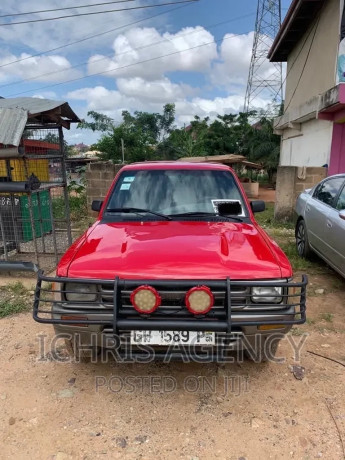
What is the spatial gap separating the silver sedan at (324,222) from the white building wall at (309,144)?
5.22 metres

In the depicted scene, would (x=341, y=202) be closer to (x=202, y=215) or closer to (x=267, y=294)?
(x=202, y=215)

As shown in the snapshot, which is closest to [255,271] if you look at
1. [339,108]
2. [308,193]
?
[308,193]

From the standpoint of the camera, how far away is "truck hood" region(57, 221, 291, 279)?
224 cm

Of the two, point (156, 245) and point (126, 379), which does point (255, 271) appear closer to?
point (156, 245)

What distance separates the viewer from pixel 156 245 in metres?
2.50

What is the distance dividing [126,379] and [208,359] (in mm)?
795

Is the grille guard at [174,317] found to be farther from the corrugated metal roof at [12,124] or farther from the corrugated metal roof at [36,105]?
the corrugated metal roof at [36,105]

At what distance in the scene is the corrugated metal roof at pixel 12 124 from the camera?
4.20 meters

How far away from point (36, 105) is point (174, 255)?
364 cm

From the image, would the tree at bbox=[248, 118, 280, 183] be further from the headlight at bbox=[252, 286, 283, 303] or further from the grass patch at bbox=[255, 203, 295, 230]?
the headlight at bbox=[252, 286, 283, 303]

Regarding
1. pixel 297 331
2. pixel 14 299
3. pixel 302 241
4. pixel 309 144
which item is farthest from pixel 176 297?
pixel 309 144

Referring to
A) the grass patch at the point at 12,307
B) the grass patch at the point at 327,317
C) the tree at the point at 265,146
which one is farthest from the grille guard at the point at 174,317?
the tree at the point at 265,146

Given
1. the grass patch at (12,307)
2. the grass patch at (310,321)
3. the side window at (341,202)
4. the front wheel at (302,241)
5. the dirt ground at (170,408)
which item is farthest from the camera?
the front wheel at (302,241)

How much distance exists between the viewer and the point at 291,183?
876 cm
